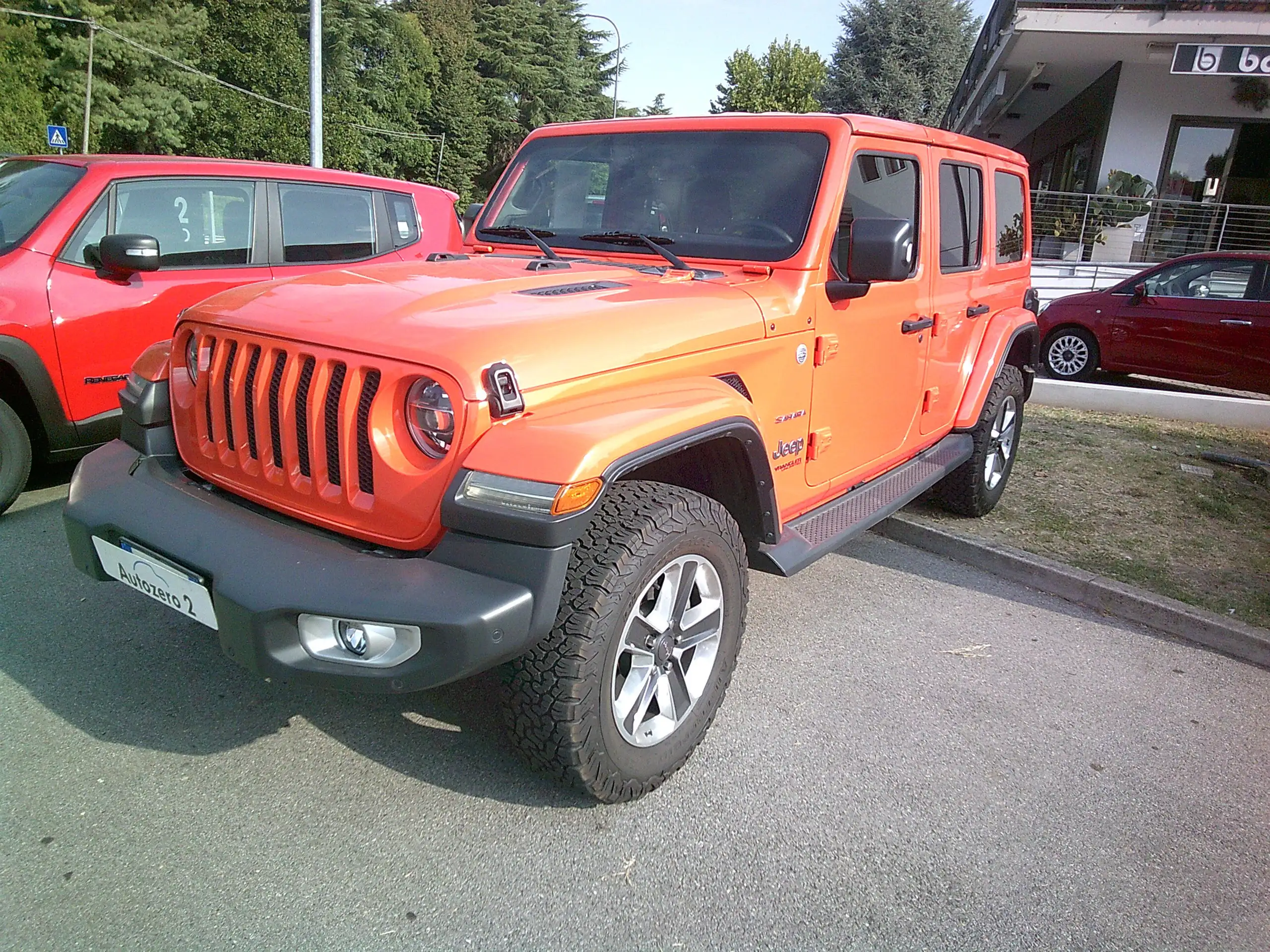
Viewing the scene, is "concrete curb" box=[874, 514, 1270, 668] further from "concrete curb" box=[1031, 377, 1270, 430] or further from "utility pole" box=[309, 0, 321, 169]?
"utility pole" box=[309, 0, 321, 169]

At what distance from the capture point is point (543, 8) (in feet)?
178

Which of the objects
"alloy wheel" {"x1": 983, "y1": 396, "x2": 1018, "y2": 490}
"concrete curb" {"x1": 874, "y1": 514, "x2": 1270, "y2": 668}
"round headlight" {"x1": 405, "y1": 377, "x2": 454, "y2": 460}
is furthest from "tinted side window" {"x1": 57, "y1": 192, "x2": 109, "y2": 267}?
"alloy wheel" {"x1": 983, "y1": 396, "x2": 1018, "y2": 490}

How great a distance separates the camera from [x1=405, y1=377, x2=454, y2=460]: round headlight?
234 cm

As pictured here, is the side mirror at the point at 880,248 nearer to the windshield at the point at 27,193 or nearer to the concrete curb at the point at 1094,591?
the concrete curb at the point at 1094,591

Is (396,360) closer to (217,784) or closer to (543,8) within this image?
(217,784)

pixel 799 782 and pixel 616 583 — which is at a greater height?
pixel 616 583

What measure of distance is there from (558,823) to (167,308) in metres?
3.80

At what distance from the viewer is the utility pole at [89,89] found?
2225cm

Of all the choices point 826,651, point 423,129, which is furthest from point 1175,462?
point 423,129

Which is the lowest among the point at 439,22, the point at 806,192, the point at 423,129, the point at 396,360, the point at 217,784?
the point at 217,784

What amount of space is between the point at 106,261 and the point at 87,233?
26 centimetres

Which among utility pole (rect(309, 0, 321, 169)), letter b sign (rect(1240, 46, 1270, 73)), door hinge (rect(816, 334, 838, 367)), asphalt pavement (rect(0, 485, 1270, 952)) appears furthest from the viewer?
utility pole (rect(309, 0, 321, 169))

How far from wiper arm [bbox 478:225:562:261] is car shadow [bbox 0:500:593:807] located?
176 cm

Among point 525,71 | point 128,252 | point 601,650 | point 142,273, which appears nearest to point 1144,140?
point 142,273
